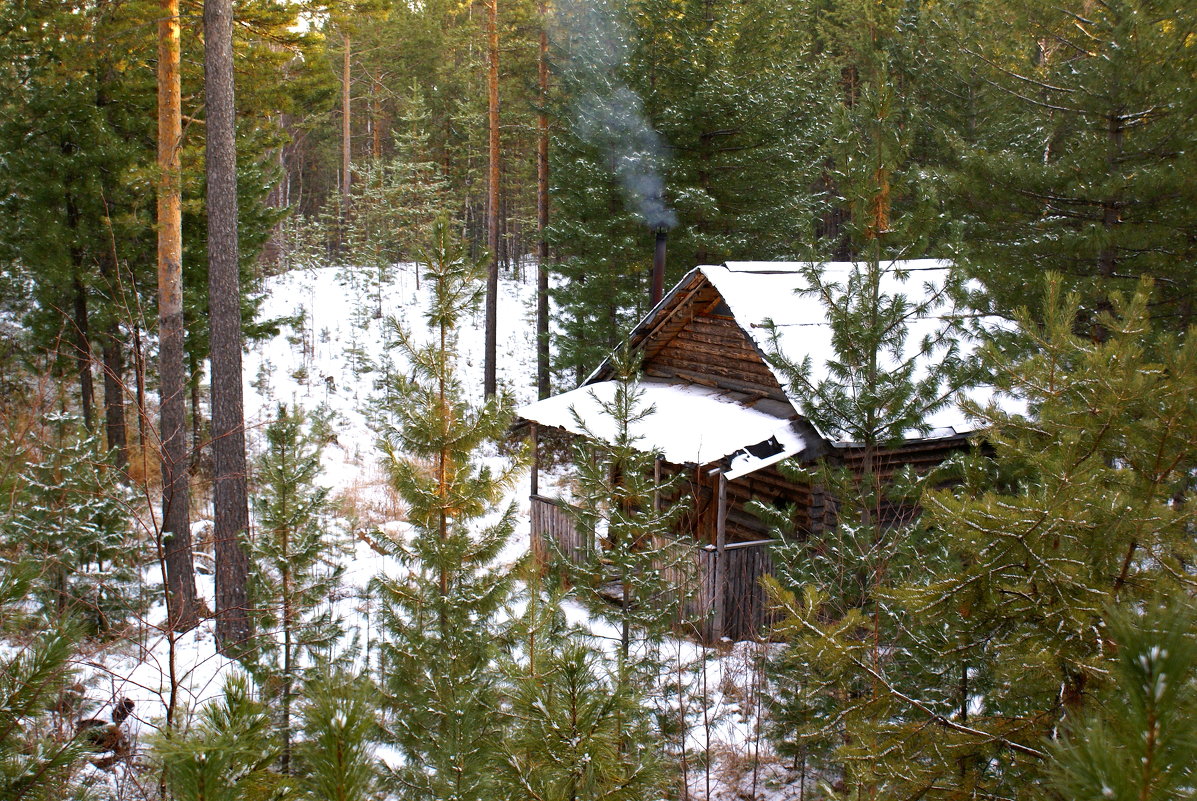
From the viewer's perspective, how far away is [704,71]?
1700 cm

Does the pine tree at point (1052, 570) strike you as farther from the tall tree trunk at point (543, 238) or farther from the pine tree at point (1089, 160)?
the tall tree trunk at point (543, 238)

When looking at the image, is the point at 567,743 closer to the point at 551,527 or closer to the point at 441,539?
the point at 441,539

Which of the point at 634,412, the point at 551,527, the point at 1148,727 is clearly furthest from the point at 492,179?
the point at 1148,727

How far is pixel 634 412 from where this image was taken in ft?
36.3

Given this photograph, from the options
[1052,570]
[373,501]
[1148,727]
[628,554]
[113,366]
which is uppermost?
[1148,727]

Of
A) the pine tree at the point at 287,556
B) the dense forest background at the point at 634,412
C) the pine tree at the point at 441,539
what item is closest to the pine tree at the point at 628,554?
the dense forest background at the point at 634,412

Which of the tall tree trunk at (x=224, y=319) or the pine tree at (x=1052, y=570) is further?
the tall tree trunk at (x=224, y=319)

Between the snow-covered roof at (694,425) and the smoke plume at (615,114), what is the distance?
18.0 ft

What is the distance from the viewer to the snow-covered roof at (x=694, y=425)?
9.58 m

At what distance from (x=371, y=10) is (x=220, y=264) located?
3.69 m

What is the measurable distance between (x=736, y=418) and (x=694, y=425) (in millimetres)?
578

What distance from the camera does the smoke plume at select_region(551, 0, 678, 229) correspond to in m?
16.9

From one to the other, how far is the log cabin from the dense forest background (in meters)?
1.07

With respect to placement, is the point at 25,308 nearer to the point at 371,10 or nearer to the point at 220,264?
the point at 220,264
